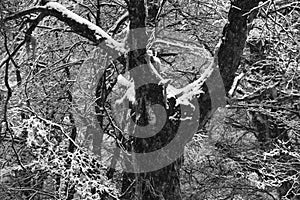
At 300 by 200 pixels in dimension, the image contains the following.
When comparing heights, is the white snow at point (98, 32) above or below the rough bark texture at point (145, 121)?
above

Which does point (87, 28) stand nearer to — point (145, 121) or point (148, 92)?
point (148, 92)

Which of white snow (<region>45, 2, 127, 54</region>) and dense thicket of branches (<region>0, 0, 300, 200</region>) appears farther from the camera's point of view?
white snow (<region>45, 2, 127, 54</region>)

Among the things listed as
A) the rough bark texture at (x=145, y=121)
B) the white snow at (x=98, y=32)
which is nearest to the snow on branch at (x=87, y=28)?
the white snow at (x=98, y=32)

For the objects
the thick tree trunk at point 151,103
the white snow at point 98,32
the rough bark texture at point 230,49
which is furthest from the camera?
the white snow at point 98,32

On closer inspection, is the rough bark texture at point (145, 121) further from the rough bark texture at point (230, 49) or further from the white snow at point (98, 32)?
the rough bark texture at point (230, 49)

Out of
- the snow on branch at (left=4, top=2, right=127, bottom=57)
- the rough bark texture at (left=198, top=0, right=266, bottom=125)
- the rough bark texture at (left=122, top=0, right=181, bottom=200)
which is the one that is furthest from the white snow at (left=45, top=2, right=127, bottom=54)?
the rough bark texture at (left=198, top=0, right=266, bottom=125)

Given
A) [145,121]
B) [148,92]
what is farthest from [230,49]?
[145,121]

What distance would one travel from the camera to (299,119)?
25.4ft

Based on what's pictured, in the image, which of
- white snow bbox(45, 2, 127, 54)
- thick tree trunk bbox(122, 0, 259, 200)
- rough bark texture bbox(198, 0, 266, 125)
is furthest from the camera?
white snow bbox(45, 2, 127, 54)

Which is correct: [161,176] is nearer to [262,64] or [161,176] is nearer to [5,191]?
[262,64]


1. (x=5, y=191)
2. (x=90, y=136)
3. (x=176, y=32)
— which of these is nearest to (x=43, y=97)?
(x=90, y=136)

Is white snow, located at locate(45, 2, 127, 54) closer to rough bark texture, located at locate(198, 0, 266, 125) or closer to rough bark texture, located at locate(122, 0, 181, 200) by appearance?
rough bark texture, located at locate(122, 0, 181, 200)

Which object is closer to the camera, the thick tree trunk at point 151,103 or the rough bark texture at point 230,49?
the rough bark texture at point 230,49

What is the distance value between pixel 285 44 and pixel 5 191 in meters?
4.69
